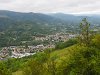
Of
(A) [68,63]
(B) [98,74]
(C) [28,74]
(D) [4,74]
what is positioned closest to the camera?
(B) [98,74]

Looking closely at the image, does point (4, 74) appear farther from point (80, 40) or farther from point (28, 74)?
point (80, 40)

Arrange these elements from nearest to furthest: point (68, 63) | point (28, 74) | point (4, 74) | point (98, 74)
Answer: point (98, 74) → point (68, 63) → point (4, 74) → point (28, 74)

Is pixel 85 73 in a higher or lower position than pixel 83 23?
lower

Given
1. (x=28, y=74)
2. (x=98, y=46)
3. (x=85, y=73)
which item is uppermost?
(x=98, y=46)

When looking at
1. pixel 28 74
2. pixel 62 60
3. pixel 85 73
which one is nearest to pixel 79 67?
pixel 85 73

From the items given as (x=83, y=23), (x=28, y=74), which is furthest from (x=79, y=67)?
(x=28, y=74)

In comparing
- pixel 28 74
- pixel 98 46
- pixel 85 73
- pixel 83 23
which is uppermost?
pixel 83 23

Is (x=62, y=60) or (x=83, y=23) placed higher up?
(x=83, y=23)

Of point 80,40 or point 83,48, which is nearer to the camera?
point 83,48

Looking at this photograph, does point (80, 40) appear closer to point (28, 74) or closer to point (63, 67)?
point (63, 67)
